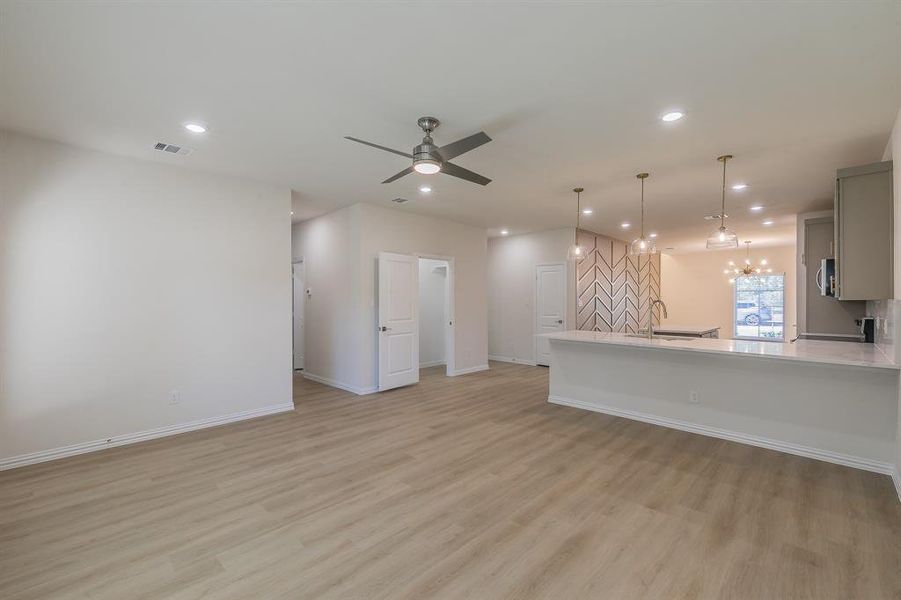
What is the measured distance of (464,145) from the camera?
9.38 feet

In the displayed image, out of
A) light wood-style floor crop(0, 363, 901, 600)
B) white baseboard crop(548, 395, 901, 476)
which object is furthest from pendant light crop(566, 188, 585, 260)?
light wood-style floor crop(0, 363, 901, 600)

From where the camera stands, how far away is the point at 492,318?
9.09 metres

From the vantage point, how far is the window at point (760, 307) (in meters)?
10.9

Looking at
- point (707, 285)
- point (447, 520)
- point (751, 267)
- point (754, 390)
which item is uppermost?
point (751, 267)

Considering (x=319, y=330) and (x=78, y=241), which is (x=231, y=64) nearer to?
(x=78, y=241)

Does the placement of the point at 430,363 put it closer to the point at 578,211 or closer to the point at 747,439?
the point at 578,211

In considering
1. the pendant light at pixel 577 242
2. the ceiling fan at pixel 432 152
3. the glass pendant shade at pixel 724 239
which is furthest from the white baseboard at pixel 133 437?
the glass pendant shade at pixel 724 239

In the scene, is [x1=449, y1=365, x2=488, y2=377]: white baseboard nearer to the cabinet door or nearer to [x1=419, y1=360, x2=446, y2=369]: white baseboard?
[x1=419, y1=360, x2=446, y2=369]: white baseboard

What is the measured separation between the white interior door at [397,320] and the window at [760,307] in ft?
31.9

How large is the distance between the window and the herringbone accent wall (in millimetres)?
2874

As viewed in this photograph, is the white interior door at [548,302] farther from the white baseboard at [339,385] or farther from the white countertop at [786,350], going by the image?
the white baseboard at [339,385]

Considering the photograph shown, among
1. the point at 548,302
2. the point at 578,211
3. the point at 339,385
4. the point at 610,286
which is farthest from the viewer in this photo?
the point at 610,286

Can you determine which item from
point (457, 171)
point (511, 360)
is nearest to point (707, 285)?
point (511, 360)

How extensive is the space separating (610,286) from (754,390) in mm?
5545
